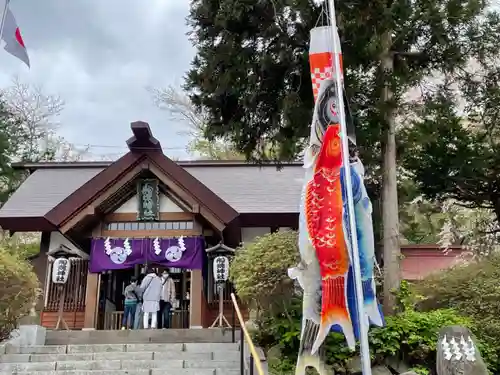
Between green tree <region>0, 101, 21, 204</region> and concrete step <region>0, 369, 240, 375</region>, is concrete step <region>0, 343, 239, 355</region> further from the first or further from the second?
green tree <region>0, 101, 21, 204</region>

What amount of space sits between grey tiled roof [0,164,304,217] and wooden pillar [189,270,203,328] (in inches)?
85.6

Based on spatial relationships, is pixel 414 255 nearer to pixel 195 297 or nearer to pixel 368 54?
pixel 195 297

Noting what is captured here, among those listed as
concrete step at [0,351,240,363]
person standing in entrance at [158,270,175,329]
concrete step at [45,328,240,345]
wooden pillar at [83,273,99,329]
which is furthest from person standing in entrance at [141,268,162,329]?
concrete step at [0,351,240,363]

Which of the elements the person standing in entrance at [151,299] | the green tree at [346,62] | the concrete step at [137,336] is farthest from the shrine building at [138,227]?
the green tree at [346,62]

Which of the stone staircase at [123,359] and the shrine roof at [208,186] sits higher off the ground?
the shrine roof at [208,186]

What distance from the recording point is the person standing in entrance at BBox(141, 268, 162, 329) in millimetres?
12414

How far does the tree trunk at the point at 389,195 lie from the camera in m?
8.96

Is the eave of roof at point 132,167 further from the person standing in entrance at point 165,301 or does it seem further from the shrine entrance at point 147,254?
the person standing in entrance at point 165,301

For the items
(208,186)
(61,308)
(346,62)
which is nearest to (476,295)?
(346,62)

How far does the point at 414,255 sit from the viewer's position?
56.2ft

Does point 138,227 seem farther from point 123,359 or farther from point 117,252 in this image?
point 123,359

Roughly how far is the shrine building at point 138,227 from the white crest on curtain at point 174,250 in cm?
2

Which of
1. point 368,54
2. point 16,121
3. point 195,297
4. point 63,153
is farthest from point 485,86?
point 63,153

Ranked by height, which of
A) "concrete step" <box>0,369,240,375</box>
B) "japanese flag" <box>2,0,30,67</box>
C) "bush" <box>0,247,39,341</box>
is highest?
"japanese flag" <box>2,0,30,67</box>
